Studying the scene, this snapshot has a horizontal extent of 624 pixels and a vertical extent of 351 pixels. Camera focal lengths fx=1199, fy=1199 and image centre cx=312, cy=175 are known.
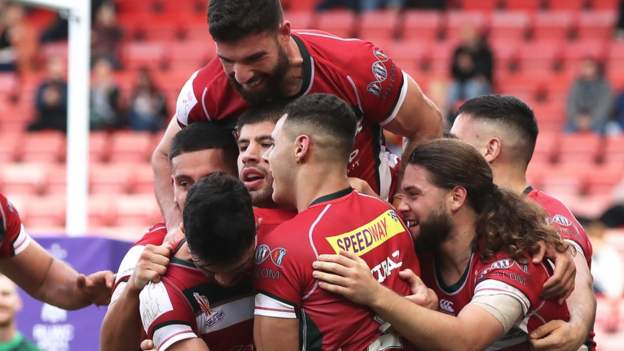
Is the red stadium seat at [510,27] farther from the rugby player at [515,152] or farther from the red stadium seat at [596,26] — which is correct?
the rugby player at [515,152]

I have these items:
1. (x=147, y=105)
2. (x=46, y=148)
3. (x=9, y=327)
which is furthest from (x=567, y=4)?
(x=9, y=327)

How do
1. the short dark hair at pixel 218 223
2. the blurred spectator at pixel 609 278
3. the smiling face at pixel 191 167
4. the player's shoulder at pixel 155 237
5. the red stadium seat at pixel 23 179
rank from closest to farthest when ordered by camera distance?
the short dark hair at pixel 218 223 → the smiling face at pixel 191 167 → the player's shoulder at pixel 155 237 → the blurred spectator at pixel 609 278 → the red stadium seat at pixel 23 179

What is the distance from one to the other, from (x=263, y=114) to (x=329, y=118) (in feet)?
1.52

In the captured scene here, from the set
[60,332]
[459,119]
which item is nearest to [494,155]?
[459,119]

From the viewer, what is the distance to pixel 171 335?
14.6 feet

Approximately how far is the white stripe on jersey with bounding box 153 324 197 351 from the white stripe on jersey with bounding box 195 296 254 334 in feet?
0.33

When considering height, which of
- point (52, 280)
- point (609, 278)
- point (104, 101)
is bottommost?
point (609, 278)

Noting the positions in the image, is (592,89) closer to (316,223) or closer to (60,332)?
(60,332)

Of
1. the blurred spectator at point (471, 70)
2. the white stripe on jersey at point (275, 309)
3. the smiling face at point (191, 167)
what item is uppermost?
the smiling face at point (191, 167)

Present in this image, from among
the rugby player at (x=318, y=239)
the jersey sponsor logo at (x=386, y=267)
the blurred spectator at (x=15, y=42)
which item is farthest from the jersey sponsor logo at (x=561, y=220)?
the blurred spectator at (x=15, y=42)

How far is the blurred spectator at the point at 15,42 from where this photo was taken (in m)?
17.5

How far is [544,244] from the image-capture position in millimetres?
4797

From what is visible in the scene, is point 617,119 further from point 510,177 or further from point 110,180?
point 510,177

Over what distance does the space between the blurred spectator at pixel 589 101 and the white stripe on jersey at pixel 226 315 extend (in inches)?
413
